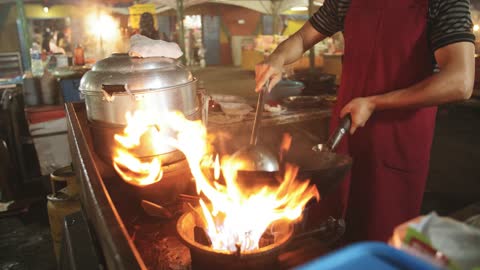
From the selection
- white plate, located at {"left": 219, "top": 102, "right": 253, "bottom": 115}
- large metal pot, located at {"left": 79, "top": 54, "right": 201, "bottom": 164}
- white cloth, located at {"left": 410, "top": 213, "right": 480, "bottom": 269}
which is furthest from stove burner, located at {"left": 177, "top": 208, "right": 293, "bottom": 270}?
white plate, located at {"left": 219, "top": 102, "right": 253, "bottom": 115}

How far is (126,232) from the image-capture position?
1129mm

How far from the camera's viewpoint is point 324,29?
8.42 ft

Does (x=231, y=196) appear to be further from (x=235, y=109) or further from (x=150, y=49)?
(x=235, y=109)

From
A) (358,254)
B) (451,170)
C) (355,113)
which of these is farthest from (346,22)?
(451,170)

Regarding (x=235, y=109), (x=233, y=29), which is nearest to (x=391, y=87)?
(x=235, y=109)

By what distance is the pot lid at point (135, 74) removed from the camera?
6.97 feet

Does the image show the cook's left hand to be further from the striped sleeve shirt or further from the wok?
the striped sleeve shirt

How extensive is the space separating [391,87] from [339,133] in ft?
A: 1.90

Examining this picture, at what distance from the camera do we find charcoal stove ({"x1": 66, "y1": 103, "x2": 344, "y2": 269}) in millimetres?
1066

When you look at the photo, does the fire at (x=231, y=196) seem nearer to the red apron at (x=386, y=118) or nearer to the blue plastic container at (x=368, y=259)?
the red apron at (x=386, y=118)

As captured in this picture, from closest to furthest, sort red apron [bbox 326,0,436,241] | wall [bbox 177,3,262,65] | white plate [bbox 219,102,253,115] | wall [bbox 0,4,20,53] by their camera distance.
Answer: red apron [bbox 326,0,436,241] < white plate [bbox 219,102,253,115] < wall [bbox 0,4,20,53] < wall [bbox 177,3,262,65]

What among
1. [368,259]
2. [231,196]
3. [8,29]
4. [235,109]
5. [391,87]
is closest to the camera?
[368,259]

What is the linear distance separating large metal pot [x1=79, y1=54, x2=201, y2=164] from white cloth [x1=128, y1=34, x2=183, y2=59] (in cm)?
5

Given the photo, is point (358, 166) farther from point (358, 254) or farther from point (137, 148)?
point (358, 254)
